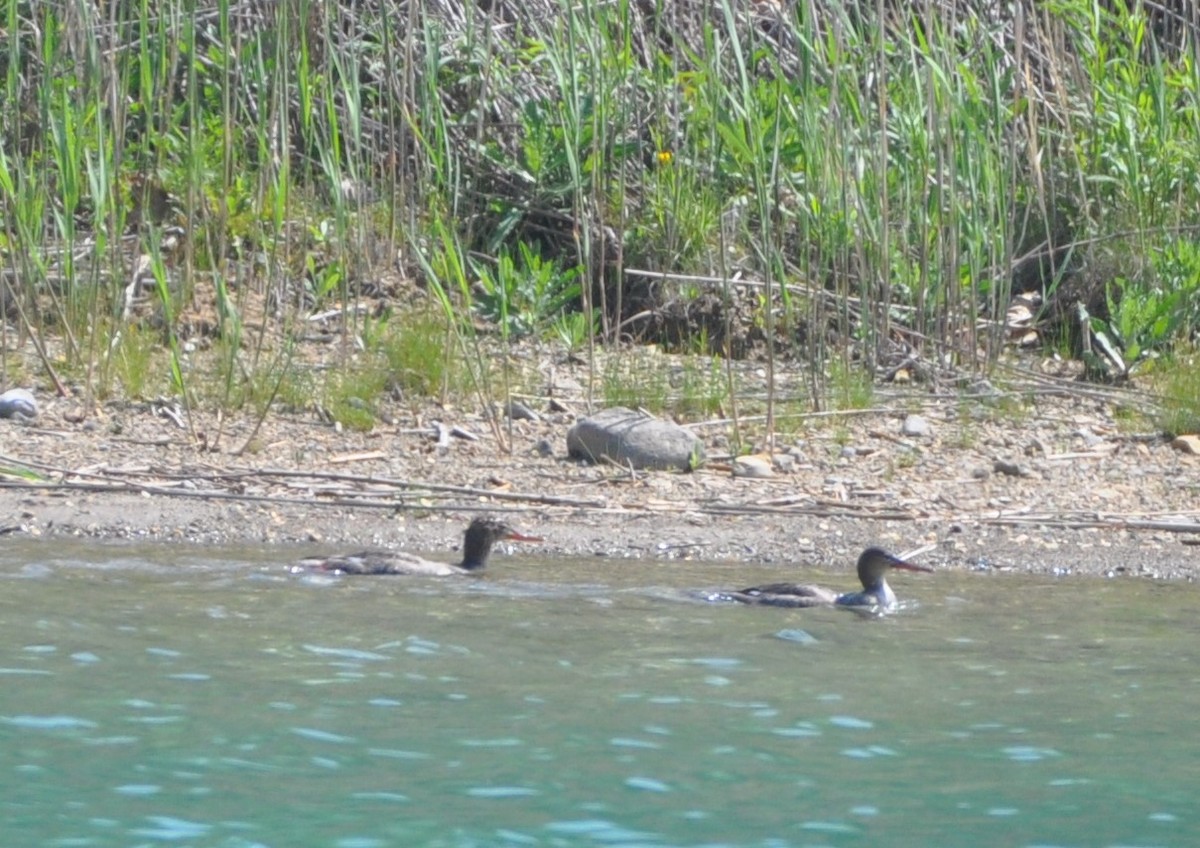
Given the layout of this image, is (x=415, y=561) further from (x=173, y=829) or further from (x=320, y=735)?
(x=173, y=829)

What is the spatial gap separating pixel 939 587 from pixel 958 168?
138 inches

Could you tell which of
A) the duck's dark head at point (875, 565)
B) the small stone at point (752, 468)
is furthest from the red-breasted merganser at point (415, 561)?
the small stone at point (752, 468)

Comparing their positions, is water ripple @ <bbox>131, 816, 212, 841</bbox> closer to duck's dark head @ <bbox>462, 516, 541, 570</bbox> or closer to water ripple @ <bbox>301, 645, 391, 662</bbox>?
water ripple @ <bbox>301, 645, 391, 662</bbox>

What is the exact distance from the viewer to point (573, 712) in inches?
231

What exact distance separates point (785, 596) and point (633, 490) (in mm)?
2011

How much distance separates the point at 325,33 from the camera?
9672mm

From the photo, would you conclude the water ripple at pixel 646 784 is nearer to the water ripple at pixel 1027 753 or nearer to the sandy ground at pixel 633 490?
the water ripple at pixel 1027 753

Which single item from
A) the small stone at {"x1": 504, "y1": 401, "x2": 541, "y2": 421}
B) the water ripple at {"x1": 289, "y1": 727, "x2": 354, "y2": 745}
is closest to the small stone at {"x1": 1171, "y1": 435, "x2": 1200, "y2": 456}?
the small stone at {"x1": 504, "y1": 401, "x2": 541, "y2": 421}

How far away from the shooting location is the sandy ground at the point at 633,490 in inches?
348

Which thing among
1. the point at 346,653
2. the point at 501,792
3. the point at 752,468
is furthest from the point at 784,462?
the point at 501,792

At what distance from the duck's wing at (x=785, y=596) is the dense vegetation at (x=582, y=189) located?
247cm

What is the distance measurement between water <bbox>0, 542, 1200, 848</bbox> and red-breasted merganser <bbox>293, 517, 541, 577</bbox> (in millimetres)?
112

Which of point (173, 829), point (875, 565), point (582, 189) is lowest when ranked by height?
point (173, 829)

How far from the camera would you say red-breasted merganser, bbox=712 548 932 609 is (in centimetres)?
756
